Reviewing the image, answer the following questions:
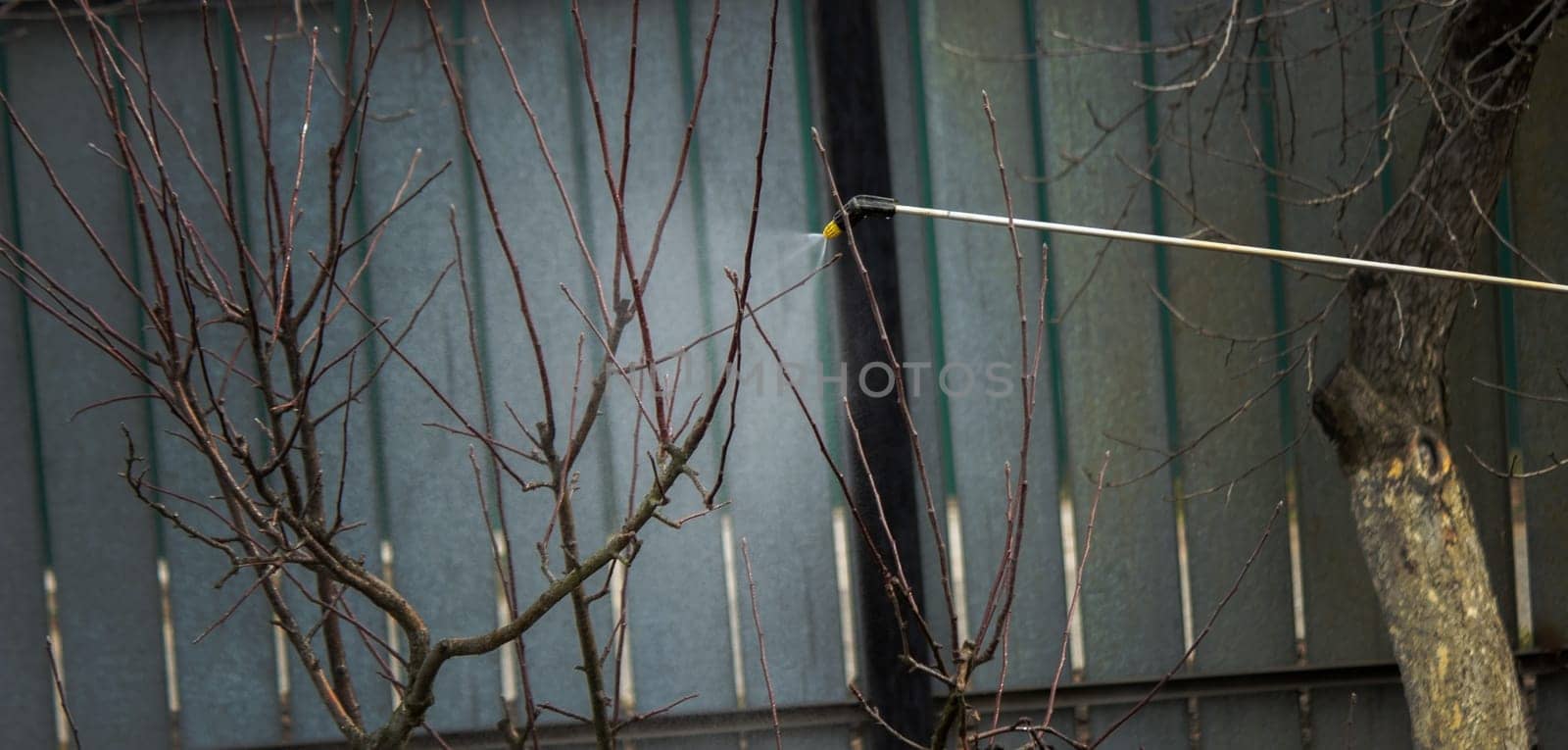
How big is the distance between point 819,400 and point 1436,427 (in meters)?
1.30

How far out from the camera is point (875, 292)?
297 cm

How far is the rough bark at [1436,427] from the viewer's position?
247 centimetres

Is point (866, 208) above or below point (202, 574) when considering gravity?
above

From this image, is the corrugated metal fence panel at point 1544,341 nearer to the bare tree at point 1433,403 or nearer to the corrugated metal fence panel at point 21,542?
the bare tree at point 1433,403

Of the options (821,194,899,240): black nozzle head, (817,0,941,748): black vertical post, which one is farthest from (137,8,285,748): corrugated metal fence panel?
(821,194,899,240): black nozzle head

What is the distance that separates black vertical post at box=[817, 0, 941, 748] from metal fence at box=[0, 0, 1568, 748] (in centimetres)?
9

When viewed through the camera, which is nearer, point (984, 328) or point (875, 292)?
point (875, 292)

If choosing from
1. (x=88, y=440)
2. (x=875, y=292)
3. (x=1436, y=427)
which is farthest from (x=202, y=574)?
(x=1436, y=427)

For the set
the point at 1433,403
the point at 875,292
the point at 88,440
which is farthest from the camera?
the point at 88,440

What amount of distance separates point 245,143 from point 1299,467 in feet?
8.48

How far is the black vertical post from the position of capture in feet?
9.63

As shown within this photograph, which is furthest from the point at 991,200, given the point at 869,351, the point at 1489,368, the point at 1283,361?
the point at 1489,368

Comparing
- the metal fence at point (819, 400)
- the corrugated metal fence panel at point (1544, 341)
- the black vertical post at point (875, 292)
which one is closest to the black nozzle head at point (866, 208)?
the black vertical post at point (875, 292)

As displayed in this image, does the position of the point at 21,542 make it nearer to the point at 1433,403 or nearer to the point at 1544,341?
the point at 1433,403
